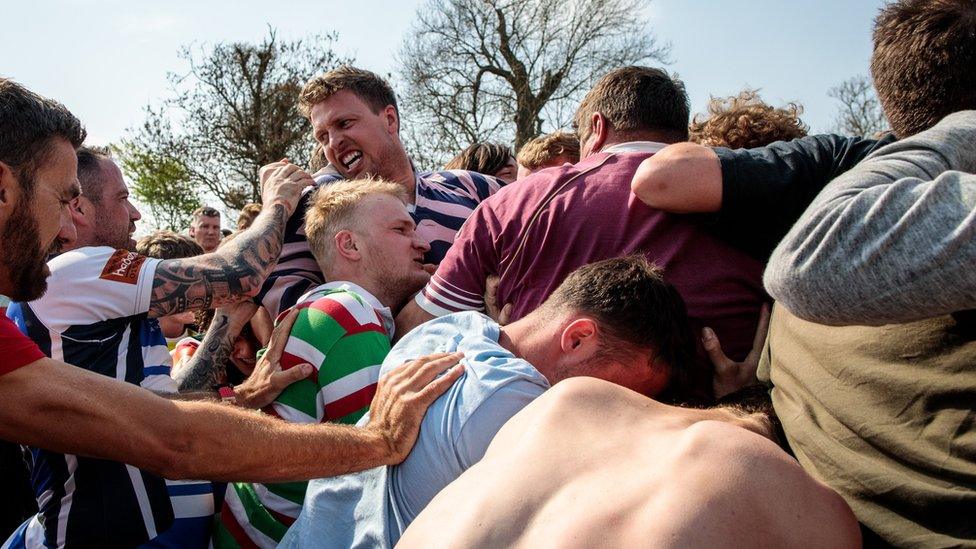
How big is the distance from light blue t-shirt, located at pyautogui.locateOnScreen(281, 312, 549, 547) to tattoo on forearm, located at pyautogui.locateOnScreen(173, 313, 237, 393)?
195 centimetres

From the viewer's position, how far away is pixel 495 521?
1.62 meters

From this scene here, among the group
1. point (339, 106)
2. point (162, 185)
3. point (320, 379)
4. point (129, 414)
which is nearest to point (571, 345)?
point (320, 379)

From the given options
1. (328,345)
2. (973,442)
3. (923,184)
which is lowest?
(328,345)

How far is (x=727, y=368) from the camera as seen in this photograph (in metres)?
2.62

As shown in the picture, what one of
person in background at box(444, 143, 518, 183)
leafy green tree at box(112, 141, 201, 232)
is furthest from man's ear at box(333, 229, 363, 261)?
leafy green tree at box(112, 141, 201, 232)

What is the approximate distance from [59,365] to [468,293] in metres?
1.40

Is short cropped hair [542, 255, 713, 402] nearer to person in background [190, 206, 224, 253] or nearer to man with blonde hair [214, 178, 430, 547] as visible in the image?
man with blonde hair [214, 178, 430, 547]

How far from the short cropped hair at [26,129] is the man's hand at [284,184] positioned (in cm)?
117

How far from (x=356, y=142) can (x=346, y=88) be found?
0.33 meters

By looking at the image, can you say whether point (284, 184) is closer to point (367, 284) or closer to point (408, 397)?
point (367, 284)

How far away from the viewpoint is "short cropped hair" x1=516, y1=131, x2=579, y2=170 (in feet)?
16.6

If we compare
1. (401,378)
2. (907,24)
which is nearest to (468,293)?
(401,378)

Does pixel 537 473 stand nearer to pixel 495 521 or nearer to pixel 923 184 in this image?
pixel 495 521

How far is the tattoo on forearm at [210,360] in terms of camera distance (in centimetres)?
404
